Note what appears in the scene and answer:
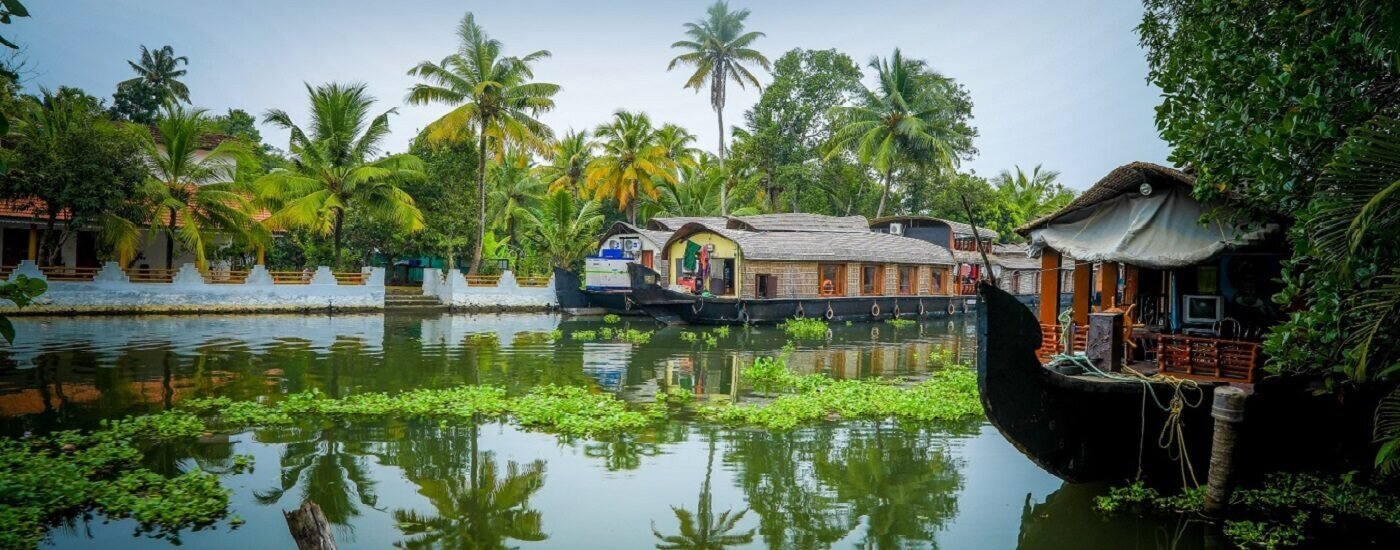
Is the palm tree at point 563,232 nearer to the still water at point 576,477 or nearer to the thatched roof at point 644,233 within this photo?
the thatched roof at point 644,233

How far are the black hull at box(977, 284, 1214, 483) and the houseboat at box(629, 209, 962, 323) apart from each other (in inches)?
531

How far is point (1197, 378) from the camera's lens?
635cm

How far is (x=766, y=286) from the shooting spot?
21.8 meters

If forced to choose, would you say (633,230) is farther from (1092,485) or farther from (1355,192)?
(1355,192)

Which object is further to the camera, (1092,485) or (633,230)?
(633,230)

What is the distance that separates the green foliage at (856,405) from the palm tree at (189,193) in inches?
690

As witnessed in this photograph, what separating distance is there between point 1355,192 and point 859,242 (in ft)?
65.3

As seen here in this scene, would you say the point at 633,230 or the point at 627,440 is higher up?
the point at 633,230

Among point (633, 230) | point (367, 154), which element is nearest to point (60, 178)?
point (367, 154)

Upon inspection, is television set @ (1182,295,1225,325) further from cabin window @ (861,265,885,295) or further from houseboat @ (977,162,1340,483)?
cabin window @ (861,265,885,295)

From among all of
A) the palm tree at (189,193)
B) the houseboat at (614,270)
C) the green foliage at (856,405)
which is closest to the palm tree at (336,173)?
the palm tree at (189,193)

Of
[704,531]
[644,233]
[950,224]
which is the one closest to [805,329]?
[644,233]

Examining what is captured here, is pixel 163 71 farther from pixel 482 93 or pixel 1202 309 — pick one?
pixel 1202 309

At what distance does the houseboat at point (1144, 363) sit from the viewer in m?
6.23
